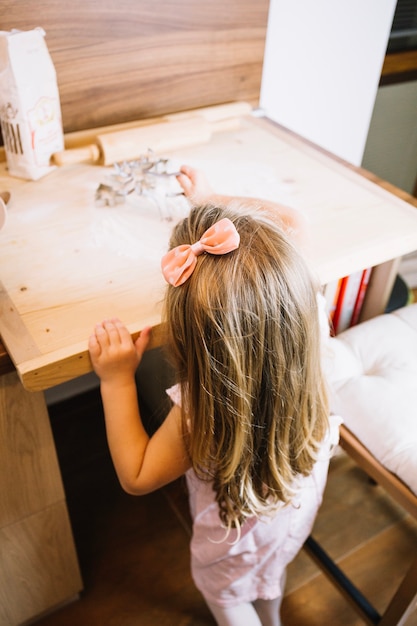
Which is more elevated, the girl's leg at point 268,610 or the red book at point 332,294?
the red book at point 332,294

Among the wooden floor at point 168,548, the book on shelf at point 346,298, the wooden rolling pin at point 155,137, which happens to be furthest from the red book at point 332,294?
the wooden floor at point 168,548

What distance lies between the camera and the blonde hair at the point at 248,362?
609 mm

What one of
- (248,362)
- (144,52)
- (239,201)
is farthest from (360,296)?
(144,52)

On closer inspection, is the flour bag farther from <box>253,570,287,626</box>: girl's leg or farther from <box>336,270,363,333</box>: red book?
<box>253,570,287,626</box>: girl's leg

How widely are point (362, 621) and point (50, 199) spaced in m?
1.04

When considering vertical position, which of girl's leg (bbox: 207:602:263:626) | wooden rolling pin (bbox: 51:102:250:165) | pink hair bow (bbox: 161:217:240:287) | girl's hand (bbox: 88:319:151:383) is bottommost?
girl's leg (bbox: 207:602:263:626)

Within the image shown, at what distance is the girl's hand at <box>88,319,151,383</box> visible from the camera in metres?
0.67

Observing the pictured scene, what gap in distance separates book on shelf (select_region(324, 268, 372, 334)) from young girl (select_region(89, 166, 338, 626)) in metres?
0.29

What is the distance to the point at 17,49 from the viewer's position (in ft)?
2.85

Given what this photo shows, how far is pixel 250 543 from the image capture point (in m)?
0.88

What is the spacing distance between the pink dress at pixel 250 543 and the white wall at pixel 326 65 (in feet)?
2.94

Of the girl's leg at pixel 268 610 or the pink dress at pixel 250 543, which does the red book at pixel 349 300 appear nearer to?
the pink dress at pixel 250 543

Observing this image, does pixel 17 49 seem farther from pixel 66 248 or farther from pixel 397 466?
pixel 397 466

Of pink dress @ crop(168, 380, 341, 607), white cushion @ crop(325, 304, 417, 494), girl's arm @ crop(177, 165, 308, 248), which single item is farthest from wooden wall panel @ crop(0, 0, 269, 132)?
pink dress @ crop(168, 380, 341, 607)
